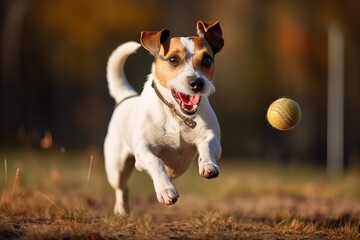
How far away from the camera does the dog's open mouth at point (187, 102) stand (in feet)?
18.3

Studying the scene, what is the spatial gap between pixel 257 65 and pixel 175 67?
24847 mm

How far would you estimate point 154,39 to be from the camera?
5.86m

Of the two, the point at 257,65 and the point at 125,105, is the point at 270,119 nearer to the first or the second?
the point at 125,105

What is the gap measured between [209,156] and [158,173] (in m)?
0.42

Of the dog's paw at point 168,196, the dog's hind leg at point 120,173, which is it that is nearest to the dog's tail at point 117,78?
the dog's hind leg at point 120,173

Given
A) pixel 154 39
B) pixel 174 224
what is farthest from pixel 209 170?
Result: pixel 154 39

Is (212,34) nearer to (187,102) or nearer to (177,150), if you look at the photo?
(187,102)

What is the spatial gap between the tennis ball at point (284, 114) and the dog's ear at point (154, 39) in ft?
3.51

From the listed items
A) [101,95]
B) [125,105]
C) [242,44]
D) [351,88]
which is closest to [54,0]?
[101,95]

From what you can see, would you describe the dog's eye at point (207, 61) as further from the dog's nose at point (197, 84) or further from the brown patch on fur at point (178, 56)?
the dog's nose at point (197, 84)

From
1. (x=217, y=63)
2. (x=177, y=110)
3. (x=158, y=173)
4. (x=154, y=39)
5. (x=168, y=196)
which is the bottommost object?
(x=168, y=196)

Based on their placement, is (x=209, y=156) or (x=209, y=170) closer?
(x=209, y=170)

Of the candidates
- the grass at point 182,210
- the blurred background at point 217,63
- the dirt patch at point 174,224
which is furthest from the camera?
the blurred background at point 217,63

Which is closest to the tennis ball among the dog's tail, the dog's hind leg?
the dog's hind leg
